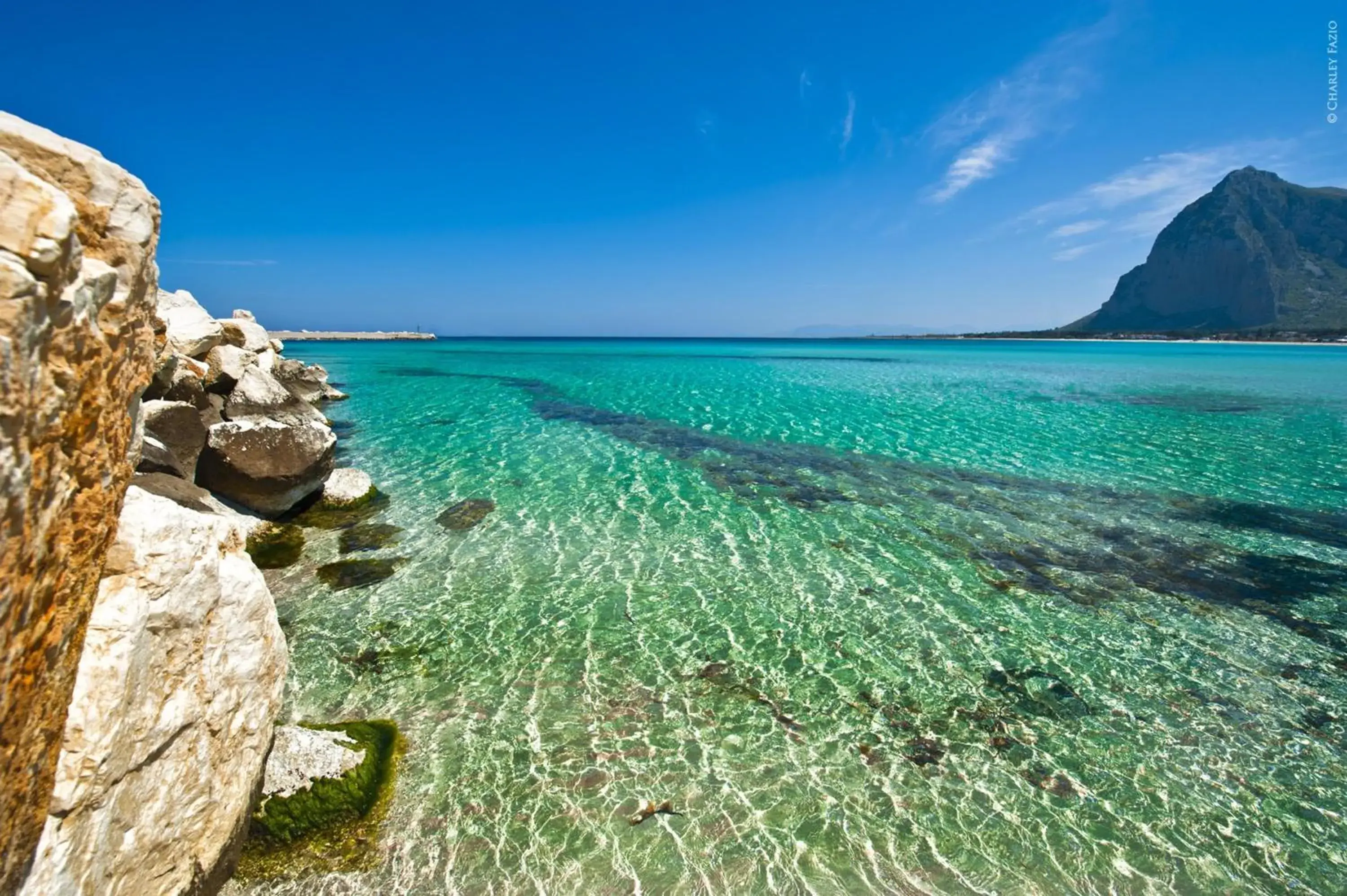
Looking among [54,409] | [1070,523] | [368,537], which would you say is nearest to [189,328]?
[368,537]

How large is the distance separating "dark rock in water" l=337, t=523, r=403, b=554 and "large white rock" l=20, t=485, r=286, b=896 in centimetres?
654

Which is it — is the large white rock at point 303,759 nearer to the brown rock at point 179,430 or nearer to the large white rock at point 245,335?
the brown rock at point 179,430

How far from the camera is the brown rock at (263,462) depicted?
11.3 m

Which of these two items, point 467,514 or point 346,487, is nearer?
point 467,514

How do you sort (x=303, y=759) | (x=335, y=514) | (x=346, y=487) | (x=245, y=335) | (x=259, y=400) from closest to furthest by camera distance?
(x=303, y=759)
(x=335, y=514)
(x=346, y=487)
(x=259, y=400)
(x=245, y=335)

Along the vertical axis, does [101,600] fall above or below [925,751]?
above

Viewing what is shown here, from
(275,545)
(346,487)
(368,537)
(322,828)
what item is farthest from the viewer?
(346,487)

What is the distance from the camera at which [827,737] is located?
21.2 ft

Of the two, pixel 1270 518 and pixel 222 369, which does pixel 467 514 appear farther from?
pixel 1270 518

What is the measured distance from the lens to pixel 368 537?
11734 mm

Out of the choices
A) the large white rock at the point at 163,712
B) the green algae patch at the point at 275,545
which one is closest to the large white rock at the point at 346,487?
the green algae patch at the point at 275,545

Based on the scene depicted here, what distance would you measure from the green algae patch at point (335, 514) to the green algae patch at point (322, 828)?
784 cm

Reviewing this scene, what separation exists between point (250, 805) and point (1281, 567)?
1573 cm

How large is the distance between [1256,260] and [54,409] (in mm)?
236065
